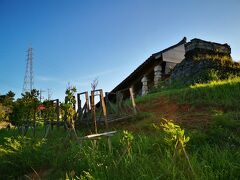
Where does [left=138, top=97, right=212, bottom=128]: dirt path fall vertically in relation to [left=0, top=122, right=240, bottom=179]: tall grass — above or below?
above

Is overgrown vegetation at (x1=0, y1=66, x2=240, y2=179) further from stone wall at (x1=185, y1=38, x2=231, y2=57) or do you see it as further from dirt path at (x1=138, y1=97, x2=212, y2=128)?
stone wall at (x1=185, y1=38, x2=231, y2=57)

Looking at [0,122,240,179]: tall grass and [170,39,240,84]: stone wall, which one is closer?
[0,122,240,179]: tall grass

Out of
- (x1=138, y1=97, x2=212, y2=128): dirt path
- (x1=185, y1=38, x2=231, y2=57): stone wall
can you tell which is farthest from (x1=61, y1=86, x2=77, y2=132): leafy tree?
(x1=185, y1=38, x2=231, y2=57): stone wall

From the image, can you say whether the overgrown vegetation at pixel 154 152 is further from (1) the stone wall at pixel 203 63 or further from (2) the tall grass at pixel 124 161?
(1) the stone wall at pixel 203 63

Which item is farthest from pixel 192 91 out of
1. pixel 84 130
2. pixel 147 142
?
pixel 147 142

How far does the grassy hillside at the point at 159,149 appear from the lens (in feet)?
12.1

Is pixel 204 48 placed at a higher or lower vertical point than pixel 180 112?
higher

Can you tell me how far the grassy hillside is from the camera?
369cm

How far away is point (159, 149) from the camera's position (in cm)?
500

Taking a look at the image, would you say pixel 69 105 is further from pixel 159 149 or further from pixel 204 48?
pixel 204 48

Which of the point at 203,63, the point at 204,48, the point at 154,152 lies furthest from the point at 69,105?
the point at 204,48

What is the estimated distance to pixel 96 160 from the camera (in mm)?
4879

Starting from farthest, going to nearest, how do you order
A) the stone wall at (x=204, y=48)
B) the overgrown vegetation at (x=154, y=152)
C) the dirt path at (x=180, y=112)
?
1. the stone wall at (x=204, y=48)
2. the dirt path at (x=180, y=112)
3. the overgrown vegetation at (x=154, y=152)

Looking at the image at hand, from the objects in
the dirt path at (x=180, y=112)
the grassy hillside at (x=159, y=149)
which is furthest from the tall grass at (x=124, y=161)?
the dirt path at (x=180, y=112)
